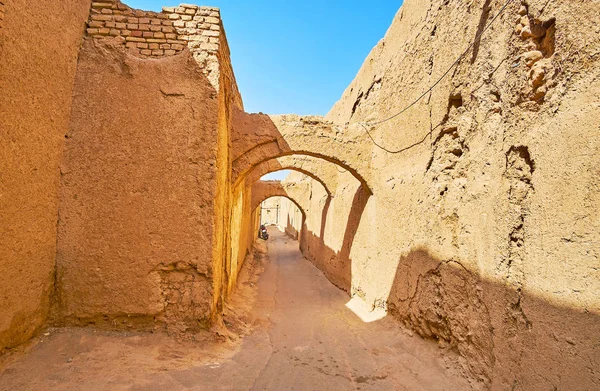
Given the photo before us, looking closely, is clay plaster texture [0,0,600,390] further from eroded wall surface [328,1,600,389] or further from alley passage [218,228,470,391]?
alley passage [218,228,470,391]

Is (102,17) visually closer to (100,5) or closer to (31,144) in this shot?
(100,5)

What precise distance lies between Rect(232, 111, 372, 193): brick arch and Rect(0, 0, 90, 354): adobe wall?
2.63 metres

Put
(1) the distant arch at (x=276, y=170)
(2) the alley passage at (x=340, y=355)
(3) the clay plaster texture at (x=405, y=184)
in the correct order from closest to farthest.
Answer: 1. (3) the clay plaster texture at (x=405, y=184)
2. (2) the alley passage at (x=340, y=355)
3. (1) the distant arch at (x=276, y=170)

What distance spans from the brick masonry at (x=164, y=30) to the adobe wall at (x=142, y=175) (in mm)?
11

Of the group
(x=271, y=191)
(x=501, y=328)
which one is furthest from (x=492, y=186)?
(x=271, y=191)

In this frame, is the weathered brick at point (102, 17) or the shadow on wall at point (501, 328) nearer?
the shadow on wall at point (501, 328)

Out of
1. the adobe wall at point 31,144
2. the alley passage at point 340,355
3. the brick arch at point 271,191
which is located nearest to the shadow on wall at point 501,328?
the alley passage at point 340,355

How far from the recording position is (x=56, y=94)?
11.1ft

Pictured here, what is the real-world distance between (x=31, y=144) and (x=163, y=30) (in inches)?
73.9

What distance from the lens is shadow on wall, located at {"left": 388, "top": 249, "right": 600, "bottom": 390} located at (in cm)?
209

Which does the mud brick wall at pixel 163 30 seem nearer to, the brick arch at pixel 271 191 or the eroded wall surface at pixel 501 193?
the eroded wall surface at pixel 501 193

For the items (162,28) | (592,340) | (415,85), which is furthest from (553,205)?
(162,28)

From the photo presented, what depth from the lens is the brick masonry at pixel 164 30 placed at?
3842 mm

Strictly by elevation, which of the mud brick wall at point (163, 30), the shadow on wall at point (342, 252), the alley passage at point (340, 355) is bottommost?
the alley passage at point (340, 355)
